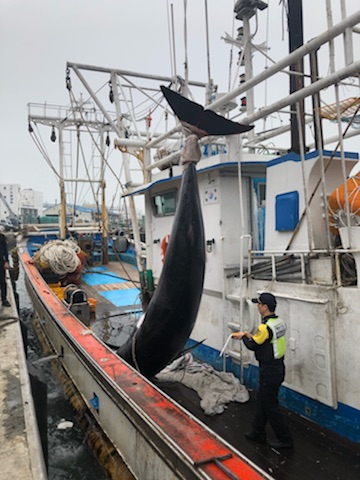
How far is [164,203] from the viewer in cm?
704

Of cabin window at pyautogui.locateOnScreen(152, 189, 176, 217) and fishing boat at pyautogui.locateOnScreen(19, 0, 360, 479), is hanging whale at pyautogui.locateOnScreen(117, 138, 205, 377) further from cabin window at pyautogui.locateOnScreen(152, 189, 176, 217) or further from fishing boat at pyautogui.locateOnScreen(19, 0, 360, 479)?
cabin window at pyautogui.locateOnScreen(152, 189, 176, 217)

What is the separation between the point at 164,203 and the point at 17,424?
4771mm

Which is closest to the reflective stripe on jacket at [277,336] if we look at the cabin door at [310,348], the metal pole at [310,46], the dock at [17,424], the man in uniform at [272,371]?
the man in uniform at [272,371]

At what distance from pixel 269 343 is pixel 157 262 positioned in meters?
4.30

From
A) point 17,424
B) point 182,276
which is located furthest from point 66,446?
point 182,276

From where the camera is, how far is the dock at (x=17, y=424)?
8.06ft

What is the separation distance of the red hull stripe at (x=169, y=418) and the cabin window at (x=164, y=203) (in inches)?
110

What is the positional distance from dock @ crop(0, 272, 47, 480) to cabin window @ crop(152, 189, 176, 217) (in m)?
3.50

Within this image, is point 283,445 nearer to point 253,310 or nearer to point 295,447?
point 295,447

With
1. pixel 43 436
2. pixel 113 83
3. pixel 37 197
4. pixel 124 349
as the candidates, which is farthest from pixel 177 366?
pixel 37 197

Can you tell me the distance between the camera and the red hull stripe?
7.62ft

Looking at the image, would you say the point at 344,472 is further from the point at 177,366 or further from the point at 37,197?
the point at 37,197

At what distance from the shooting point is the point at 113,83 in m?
9.20

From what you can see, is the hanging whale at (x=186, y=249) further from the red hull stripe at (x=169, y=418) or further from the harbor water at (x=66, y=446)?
the harbor water at (x=66, y=446)
